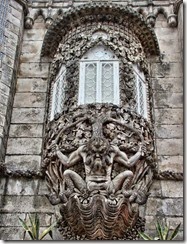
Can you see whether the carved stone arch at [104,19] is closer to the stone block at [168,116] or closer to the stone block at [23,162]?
the stone block at [168,116]

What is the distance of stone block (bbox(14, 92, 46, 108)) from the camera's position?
1230 cm

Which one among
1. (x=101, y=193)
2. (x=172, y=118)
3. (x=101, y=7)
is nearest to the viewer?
(x=101, y=193)

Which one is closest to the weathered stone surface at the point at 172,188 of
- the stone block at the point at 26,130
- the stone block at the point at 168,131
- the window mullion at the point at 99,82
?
the stone block at the point at 168,131

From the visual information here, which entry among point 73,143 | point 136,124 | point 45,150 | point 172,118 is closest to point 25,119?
point 45,150

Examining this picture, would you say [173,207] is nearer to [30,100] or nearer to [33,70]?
[30,100]

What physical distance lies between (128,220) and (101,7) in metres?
5.73

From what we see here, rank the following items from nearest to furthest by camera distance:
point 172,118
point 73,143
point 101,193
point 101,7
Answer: point 101,193 → point 73,143 → point 172,118 → point 101,7

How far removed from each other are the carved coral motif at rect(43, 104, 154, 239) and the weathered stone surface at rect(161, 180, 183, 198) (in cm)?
38

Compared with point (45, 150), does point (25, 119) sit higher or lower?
higher

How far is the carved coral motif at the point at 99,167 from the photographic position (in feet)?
31.4

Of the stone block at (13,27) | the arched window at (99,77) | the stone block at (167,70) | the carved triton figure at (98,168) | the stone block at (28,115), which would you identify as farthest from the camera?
the stone block at (13,27)

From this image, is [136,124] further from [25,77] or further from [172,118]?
A: [25,77]

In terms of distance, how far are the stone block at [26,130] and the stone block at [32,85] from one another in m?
1.15

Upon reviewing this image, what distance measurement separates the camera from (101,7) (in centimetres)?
1277
